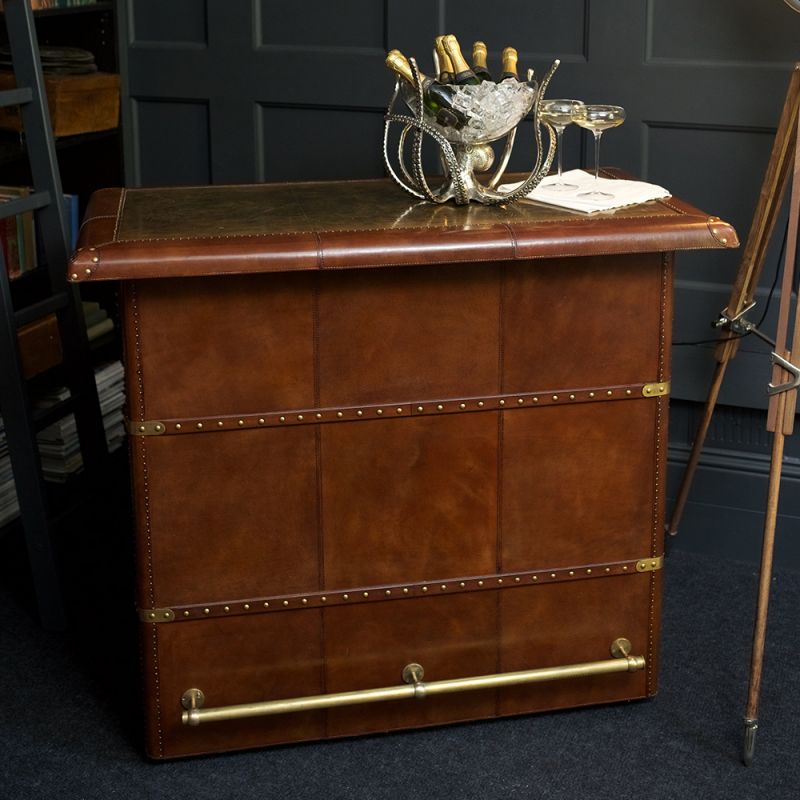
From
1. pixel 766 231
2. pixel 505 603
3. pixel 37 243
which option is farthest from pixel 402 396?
pixel 37 243

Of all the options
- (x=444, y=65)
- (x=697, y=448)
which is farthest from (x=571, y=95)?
(x=697, y=448)

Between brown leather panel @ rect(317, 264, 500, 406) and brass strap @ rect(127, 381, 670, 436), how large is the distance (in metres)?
0.02

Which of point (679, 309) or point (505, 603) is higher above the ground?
point (679, 309)

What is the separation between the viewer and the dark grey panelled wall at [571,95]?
314cm

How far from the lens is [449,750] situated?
2572mm

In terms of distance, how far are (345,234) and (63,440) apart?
1693mm

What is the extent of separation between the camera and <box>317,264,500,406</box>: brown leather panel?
7.73ft

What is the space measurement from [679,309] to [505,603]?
44.7 inches

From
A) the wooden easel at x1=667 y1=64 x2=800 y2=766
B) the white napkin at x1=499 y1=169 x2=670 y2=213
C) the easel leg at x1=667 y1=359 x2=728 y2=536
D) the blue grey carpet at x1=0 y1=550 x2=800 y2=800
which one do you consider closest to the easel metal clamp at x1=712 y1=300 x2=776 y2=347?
the wooden easel at x1=667 y1=64 x2=800 y2=766

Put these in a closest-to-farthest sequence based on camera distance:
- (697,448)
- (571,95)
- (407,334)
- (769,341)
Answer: (407,334) → (769,341) → (697,448) → (571,95)

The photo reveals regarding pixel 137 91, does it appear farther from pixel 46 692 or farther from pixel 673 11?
pixel 46 692

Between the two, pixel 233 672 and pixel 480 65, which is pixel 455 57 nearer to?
pixel 480 65

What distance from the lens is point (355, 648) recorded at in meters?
2.54

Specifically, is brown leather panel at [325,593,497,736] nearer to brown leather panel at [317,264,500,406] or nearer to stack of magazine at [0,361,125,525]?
brown leather panel at [317,264,500,406]
